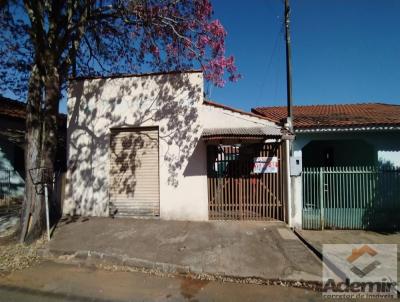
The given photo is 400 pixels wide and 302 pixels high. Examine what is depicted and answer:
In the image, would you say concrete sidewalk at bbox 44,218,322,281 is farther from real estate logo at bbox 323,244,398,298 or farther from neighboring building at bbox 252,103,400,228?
neighboring building at bbox 252,103,400,228

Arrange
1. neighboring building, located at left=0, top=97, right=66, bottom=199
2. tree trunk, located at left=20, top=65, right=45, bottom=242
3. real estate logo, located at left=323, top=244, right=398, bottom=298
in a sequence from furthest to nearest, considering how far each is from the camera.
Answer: neighboring building, located at left=0, top=97, right=66, bottom=199 → tree trunk, located at left=20, top=65, right=45, bottom=242 → real estate logo, located at left=323, top=244, right=398, bottom=298

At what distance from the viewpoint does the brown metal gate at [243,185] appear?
882cm

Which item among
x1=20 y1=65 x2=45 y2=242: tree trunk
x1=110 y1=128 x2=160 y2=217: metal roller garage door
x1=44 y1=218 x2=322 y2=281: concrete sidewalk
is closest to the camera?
x1=44 y1=218 x2=322 y2=281: concrete sidewalk

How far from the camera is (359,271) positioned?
565cm

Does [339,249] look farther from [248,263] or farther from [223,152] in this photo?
[223,152]

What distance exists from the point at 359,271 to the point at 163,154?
18.7 feet

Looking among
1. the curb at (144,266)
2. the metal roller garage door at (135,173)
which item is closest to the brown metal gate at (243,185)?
the metal roller garage door at (135,173)

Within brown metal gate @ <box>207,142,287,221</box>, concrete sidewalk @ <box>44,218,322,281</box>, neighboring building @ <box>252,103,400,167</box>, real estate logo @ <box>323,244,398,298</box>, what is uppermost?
neighboring building @ <box>252,103,400,167</box>

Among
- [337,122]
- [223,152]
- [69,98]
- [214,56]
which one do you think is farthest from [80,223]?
[337,122]

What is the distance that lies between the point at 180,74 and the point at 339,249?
6.24 m

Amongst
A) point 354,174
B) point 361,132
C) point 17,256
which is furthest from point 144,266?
point 361,132

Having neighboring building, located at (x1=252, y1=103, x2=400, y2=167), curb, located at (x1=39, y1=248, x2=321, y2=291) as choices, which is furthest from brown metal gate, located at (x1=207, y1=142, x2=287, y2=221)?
curb, located at (x1=39, y1=248, x2=321, y2=291)

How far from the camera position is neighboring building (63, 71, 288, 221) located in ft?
29.1

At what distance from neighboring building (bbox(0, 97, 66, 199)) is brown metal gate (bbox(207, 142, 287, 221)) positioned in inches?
250
